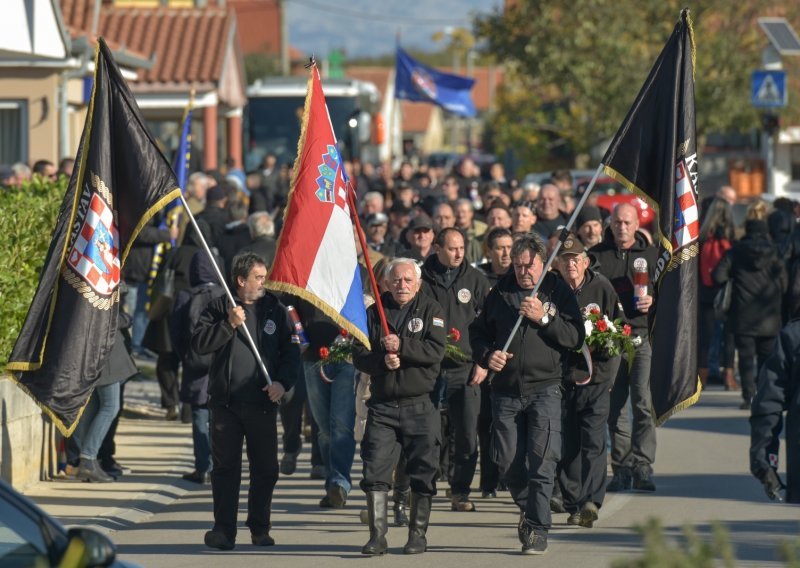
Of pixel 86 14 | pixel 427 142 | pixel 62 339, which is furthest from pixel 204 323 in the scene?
pixel 427 142

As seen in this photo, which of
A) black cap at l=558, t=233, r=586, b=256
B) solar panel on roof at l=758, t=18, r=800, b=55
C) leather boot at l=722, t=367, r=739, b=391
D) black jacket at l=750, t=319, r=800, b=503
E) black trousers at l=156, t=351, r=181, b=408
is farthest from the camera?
solar panel on roof at l=758, t=18, r=800, b=55

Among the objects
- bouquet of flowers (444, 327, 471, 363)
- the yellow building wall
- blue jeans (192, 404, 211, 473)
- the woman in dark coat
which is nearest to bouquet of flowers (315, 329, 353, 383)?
bouquet of flowers (444, 327, 471, 363)

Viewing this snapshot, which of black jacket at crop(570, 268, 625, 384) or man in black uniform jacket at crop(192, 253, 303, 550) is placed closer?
man in black uniform jacket at crop(192, 253, 303, 550)

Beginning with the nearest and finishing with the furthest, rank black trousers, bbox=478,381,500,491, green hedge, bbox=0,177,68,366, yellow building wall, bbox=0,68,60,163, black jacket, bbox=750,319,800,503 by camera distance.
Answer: black jacket, bbox=750,319,800,503 → black trousers, bbox=478,381,500,491 → green hedge, bbox=0,177,68,366 → yellow building wall, bbox=0,68,60,163

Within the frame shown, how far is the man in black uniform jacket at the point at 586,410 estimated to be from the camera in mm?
10508

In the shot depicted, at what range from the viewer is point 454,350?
421 inches

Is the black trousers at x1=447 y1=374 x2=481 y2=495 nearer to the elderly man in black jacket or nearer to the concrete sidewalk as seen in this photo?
the concrete sidewalk

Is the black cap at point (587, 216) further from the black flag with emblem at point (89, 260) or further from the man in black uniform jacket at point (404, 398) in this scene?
the black flag with emblem at point (89, 260)

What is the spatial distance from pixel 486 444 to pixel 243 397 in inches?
106

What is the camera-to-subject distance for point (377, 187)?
27.7 m

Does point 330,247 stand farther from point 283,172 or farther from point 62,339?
point 283,172

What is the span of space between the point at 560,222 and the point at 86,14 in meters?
12.2

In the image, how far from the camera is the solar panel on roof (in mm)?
26370

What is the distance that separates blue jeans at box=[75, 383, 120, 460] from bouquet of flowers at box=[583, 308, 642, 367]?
3835mm
